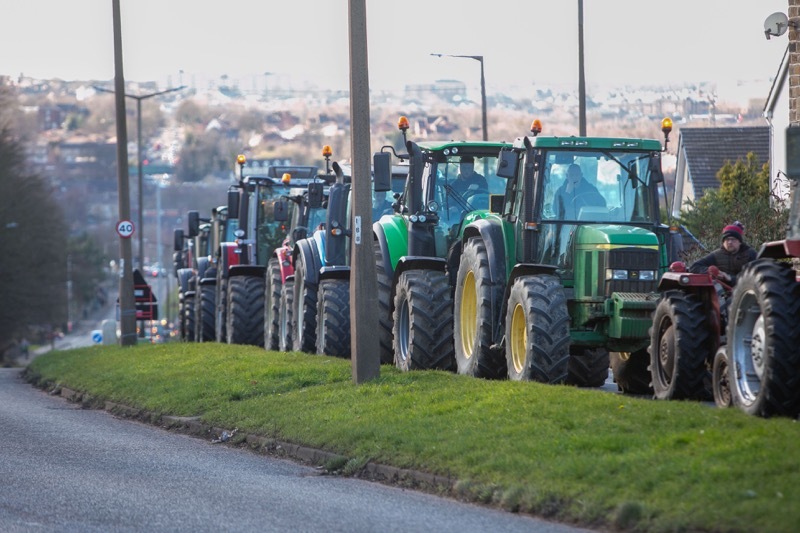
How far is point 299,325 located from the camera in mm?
28344

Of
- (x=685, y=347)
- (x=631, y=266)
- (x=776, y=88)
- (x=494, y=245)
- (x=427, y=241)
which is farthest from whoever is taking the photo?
(x=776, y=88)

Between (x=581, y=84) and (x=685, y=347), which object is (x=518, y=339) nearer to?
(x=685, y=347)

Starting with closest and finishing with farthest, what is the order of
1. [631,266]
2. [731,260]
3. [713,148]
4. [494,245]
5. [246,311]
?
[731,260] < [631,266] < [494,245] < [246,311] < [713,148]

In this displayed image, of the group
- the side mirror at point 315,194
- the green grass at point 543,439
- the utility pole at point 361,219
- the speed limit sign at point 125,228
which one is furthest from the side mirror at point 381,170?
the speed limit sign at point 125,228

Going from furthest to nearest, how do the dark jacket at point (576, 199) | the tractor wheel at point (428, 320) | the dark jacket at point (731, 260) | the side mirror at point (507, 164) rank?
the tractor wheel at point (428, 320), the dark jacket at point (576, 199), the side mirror at point (507, 164), the dark jacket at point (731, 260)

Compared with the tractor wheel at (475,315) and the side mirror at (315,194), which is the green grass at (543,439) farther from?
the side mirror at (315,194)

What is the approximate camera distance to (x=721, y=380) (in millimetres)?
14625

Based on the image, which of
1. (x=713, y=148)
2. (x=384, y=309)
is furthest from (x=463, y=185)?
(x=713, y=148)

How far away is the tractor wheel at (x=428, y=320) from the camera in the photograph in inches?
811

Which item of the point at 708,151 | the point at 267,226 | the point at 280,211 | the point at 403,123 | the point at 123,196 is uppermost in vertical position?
the point at 708,151

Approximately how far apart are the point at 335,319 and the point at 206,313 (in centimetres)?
1316

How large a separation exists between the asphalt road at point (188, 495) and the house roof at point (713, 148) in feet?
142

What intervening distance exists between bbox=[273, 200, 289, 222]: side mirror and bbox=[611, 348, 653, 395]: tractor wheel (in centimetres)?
1173

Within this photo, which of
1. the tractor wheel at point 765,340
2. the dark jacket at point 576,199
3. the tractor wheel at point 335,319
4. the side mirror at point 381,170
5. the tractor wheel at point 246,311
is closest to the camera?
the tractor wheel at point 765,340
